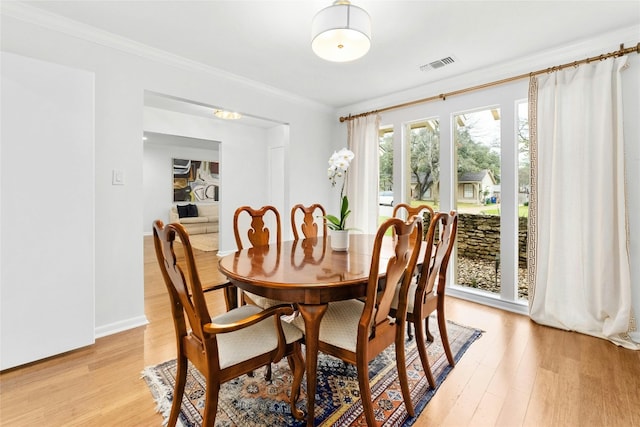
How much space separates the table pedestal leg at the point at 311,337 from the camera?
1.36m

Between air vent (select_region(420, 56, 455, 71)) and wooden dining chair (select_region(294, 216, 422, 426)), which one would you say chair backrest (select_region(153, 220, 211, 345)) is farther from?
air vent (select_region(420, 56, 455, 71))

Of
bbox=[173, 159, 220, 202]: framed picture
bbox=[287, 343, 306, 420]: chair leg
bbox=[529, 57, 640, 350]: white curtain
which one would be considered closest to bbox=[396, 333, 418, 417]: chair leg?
bbox=[287, 343, 306, 420]: chair leg

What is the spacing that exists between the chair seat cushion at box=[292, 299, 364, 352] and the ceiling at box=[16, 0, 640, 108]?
77.2 inches

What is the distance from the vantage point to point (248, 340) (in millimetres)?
1374

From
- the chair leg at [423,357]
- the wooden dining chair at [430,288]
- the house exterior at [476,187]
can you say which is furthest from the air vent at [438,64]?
the chair leg at [423,357]

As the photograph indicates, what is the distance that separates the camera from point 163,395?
1.70 metres

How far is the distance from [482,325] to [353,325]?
1.73 metres

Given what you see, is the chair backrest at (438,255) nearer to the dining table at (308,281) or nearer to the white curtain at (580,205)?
the dining table at (308,281)

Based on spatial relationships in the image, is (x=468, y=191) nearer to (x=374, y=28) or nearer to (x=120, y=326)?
(x=374, y=28)

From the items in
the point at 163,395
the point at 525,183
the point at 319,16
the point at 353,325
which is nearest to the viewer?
the point at 353,325

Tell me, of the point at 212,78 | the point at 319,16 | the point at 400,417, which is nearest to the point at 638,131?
the point at 319,16

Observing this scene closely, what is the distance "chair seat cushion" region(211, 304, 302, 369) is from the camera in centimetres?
129

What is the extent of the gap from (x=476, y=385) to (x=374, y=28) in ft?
8.40

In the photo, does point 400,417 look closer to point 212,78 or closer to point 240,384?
point 240,384
